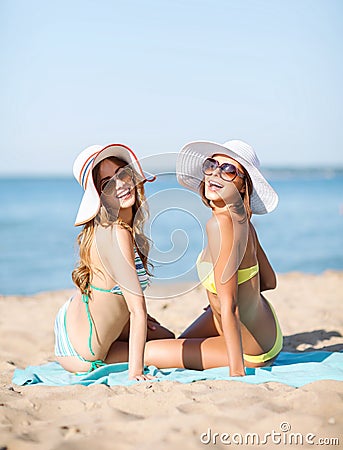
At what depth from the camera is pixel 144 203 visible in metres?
3.76

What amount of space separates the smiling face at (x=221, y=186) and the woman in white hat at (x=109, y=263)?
0.42 metres

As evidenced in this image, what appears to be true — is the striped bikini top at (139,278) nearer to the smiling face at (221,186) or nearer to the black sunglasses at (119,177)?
the black sunglasses at (119,177)

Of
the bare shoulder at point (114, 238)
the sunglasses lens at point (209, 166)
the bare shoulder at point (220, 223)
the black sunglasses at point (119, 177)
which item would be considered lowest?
the bare shoulder at point (114, 238)

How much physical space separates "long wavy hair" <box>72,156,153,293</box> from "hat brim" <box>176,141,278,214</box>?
0.95ft

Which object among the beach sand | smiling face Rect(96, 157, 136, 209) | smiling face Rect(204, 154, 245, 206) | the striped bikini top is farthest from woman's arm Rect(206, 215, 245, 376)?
smiling face Rect(96, 157, 136, 209)

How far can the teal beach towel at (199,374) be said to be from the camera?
3436mm

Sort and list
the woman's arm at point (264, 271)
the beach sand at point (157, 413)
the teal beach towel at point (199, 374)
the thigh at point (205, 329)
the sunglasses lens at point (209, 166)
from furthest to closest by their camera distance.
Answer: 1. the thigh at point (205, 329)
2. the woman's arm at point (264, 271)
3. the sunglasses lens at point (209, 166)
4. the teal beach towel at point (199, 374)
5. the beach sand at point (157, 413)

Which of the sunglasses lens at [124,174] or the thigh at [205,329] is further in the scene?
the thigh at [205,329]

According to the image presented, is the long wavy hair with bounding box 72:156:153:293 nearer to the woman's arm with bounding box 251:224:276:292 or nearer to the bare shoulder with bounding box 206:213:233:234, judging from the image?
the bare shoulder with bounding box 206:213:233:234

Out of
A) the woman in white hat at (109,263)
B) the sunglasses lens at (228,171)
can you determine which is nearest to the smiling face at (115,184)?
the woman in white hat at (109,263)

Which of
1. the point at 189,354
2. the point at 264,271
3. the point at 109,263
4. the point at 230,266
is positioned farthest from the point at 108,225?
the point at 264,271

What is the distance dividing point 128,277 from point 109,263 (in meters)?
0.18

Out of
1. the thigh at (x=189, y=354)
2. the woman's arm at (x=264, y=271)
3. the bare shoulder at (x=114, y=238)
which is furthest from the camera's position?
the woman's arm at (x=264, y=271)

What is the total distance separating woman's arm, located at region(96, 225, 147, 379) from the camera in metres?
3.47
